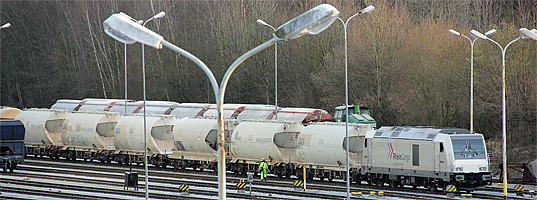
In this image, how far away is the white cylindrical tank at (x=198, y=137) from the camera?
3469 cm

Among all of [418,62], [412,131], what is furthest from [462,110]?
[412,131]

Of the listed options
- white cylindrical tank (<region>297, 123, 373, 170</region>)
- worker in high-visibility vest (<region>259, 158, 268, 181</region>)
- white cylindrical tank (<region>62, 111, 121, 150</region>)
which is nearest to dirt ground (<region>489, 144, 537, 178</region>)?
white cylindrical tank (<region>297, 123, 373, 170</region>)

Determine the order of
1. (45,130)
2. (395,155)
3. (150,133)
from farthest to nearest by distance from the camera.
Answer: (45,130) < (150,133) < (395,155)

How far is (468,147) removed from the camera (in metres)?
25.9

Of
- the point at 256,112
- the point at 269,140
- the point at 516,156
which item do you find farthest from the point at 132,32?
the point at 516,156

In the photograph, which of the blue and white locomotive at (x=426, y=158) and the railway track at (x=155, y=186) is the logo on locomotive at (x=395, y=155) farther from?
the railway track at (x=155, y=186)

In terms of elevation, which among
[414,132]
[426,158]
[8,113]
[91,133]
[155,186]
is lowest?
[155,186]

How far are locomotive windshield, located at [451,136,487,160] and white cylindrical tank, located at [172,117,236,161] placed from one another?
44.6ft

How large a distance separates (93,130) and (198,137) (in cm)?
963

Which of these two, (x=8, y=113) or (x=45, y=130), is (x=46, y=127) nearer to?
(x=45, y=130)

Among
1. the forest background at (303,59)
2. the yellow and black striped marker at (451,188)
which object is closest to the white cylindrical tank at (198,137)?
the yellow and black striped marker at (451,188)

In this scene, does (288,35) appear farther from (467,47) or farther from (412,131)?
(467,47)

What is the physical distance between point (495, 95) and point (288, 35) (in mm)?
30342

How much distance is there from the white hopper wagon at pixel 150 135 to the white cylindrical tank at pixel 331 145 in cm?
1101
